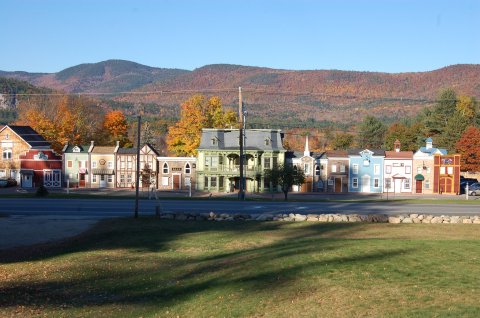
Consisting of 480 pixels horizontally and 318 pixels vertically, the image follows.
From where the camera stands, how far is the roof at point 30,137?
80438mm

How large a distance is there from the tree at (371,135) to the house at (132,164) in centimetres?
5080

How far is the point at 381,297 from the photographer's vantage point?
1602cm

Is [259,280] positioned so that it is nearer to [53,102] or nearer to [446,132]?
[446,132]

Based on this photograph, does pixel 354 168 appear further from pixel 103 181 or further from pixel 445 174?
pixel 103 181

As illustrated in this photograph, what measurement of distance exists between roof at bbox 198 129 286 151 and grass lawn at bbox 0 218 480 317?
145 feet

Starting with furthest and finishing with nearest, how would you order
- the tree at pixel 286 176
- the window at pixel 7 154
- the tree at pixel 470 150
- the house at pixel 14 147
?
the tree at pixel 470 150 < the window at pixel 7 154 < the house at pixel 14 147 < the tree at pixel 286 176

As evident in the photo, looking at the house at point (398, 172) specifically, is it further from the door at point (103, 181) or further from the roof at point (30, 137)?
the roof at point (30, 137)

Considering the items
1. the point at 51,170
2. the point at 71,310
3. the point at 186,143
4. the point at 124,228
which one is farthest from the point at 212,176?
the point at 71,310

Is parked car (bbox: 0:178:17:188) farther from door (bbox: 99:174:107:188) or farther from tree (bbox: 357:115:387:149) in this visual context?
tree (bbox: 357:115:387:149)

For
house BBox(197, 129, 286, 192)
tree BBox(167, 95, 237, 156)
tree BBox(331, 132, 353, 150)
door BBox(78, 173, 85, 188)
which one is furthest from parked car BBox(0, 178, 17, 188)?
tree BBox(331, 132, 353, 150)

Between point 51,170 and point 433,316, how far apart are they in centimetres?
7093

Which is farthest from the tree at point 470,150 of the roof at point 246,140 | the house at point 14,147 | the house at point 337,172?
the house at point 14,147

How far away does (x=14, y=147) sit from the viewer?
8094cm

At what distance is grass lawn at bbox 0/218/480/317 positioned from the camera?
16.0 metres
